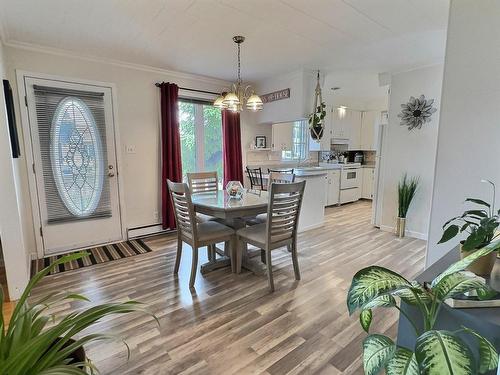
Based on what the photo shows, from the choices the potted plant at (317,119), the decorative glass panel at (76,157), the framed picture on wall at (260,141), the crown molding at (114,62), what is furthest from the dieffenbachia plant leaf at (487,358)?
the framed picture on wall at (260,141)

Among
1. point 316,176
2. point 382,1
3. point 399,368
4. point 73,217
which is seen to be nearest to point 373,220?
point 316,176

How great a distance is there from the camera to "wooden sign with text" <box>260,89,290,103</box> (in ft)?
13.7

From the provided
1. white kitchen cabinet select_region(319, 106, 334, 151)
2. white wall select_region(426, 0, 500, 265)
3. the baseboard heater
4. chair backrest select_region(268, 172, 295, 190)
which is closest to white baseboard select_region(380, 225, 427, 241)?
chair backrest select_region(268, 172, 295, 190)

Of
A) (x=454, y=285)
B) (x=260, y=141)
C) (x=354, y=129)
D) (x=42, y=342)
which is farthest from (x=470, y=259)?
(x=354, y=129)

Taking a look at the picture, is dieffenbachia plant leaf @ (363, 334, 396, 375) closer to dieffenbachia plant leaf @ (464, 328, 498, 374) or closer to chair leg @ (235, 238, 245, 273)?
dieffenbachia plant leaf @ (464, 328, 498, 374)

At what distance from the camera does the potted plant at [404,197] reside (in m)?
3.71

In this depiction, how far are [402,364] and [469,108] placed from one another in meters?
1.65

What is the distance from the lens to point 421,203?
3744 mm

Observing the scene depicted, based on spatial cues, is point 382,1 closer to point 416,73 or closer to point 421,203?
point 416,73

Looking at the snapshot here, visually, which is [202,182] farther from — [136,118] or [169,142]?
[136,118]

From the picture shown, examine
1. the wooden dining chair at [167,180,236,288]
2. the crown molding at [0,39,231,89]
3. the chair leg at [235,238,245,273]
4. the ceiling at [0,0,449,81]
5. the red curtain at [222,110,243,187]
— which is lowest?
the chair leg at [235,238,245,273]

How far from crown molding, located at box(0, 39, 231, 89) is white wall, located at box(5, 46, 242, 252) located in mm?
12

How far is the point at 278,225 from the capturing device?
2357mm

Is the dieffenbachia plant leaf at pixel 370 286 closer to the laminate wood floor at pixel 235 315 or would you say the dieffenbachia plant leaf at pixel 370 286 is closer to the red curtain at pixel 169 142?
the laminate wood floor at pixel 235 315
